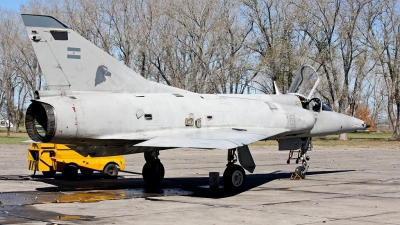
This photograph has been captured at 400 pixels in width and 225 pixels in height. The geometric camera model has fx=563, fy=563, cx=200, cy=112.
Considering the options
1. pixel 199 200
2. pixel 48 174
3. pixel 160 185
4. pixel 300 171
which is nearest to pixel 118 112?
pixel 199 200

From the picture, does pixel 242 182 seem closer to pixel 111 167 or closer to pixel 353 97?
pixel 111 167

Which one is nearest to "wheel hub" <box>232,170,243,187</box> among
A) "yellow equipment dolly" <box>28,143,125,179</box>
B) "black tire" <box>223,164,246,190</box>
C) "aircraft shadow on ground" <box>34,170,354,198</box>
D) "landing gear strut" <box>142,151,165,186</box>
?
"black tire" <box>223,164,246,190</box>

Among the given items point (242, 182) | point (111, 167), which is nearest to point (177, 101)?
point (242, 182)

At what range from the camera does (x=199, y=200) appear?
1371cm

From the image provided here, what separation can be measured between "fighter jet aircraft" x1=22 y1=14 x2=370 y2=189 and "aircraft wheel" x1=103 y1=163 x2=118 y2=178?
3047 mm

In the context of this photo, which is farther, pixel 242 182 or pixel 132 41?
pixel 132 41

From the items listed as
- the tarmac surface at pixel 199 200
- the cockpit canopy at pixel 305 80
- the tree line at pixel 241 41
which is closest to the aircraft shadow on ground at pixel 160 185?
the tarmac surface at pixel 199 200

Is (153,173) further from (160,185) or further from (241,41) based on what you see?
(241,41)

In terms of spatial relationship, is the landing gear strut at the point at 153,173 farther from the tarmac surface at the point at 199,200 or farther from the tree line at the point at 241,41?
the tree line at the point at 241,41

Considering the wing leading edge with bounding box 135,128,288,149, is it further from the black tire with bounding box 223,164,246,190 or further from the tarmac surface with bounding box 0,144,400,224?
the tarmac surface with bounding box 0,144,400,224

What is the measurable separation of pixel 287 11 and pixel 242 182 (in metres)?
46.7

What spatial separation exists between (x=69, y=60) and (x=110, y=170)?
21.7 ft

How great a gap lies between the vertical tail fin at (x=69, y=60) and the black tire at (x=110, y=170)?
5.54 m

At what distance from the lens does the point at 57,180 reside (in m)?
19.1
